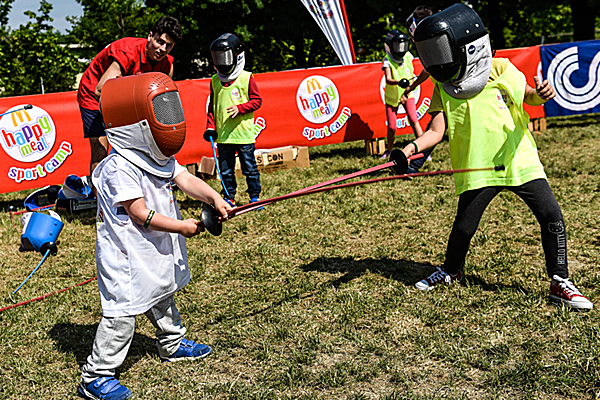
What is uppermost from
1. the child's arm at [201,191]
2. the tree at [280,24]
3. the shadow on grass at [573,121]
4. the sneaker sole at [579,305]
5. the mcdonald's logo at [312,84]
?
the tree at [280,24]

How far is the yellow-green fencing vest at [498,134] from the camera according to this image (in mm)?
3562

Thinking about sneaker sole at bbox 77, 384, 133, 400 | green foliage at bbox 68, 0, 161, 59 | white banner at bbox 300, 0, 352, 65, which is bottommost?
sneaker sole at bbox 77, 384, 133, 400

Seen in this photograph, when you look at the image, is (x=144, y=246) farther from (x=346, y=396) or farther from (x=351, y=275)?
(x=351, y=275)

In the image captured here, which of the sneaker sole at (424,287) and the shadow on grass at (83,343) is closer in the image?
the shadow on grass at (83,343)

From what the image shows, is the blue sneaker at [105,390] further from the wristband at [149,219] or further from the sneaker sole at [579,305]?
the sneaker sole at [579,305]

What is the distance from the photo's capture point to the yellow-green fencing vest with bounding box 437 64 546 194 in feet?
11.7

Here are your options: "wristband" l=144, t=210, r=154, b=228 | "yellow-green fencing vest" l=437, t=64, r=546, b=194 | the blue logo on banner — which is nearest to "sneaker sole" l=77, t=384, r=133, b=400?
"wristband" l=144, t=210, r=154, b=228

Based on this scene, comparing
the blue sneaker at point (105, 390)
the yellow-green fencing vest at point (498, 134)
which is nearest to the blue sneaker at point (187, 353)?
the blue sneaker at point (105, 390)

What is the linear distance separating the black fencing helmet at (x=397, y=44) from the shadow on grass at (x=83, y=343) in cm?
652

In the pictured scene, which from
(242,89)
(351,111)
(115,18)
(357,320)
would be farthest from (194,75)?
(357,320)

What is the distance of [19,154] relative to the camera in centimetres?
810

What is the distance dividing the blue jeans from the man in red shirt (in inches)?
55.5

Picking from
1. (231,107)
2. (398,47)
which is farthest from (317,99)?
(231,107)

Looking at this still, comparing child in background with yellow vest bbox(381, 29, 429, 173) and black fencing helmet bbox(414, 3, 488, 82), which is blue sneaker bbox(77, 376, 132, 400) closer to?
black fencing helmet bbox(414, 3, 488, 82)
